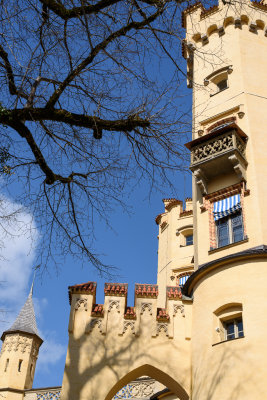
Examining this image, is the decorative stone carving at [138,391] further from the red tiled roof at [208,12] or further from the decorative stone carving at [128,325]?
the red tiled roof at [208,12]

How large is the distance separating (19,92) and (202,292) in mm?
8210

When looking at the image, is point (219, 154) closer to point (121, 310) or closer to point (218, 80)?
point (218, 80)

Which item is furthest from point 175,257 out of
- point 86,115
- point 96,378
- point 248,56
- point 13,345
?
point 86,115

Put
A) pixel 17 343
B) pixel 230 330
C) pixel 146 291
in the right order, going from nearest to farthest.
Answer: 1. pixel 230 330
2. pixel 146 291
3. pixel 17 343

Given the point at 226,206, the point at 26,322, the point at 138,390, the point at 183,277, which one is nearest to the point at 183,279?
the point at 183,277

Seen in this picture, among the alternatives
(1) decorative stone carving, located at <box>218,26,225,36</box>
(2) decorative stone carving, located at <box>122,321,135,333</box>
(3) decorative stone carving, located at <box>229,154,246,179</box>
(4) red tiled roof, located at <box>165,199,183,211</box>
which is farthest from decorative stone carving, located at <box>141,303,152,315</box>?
(4) red tiled roof, located at <box>165,199,183,211</box>

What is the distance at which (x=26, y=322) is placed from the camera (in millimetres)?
28000

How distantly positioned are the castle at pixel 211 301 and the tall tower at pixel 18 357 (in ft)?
27.9

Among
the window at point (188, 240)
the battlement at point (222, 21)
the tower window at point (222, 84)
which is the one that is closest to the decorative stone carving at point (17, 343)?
the window at point (188, 240)

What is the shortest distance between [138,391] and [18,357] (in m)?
9.71

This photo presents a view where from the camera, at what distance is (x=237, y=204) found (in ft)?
49.5

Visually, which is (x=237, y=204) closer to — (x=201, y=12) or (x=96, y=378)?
(x=96, y=378)

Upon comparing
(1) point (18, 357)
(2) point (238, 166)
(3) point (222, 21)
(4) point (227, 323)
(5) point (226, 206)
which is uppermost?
(3) point (222, 21)

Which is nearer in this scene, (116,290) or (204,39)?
(116,290)
